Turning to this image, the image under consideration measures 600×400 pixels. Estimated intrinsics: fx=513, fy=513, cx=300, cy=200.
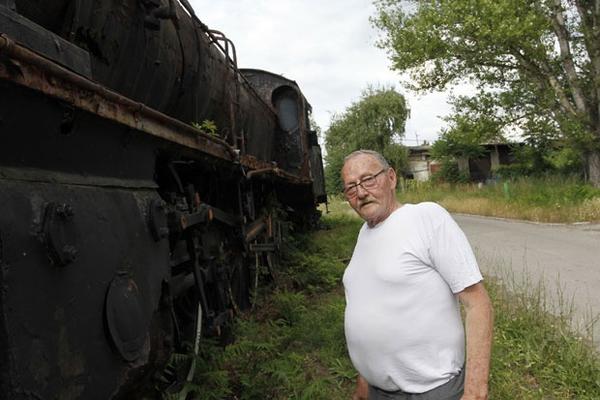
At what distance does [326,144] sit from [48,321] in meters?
47.3

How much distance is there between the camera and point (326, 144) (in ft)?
159

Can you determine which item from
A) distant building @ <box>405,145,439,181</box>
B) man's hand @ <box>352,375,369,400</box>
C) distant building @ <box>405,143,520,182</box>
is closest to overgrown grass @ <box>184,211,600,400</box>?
man's hand @ <box>352,375,369,400</box>

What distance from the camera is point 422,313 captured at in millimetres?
1955

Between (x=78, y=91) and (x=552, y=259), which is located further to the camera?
(x=552, y=259)

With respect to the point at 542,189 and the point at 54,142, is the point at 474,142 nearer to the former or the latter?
the point at 542,189

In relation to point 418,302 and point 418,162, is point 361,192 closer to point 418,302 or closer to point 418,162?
point 418,302

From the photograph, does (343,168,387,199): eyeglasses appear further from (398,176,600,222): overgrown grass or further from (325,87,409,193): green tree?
(325,87,409,193): green tree

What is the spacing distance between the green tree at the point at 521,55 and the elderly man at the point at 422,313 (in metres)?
15.7

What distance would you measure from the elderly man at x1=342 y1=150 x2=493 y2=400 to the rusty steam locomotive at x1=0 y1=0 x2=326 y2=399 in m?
1.03

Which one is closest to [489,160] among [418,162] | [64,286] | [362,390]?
[418,162]

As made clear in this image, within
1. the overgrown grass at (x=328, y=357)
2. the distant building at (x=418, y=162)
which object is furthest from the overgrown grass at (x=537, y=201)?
the distant building at (x=418, y=162)

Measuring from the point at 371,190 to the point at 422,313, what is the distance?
1.78 feet

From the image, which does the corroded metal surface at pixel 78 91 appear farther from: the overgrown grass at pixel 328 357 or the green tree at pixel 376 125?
the green tree at pixel 376 125

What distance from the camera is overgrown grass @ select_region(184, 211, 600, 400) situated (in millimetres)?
3703
